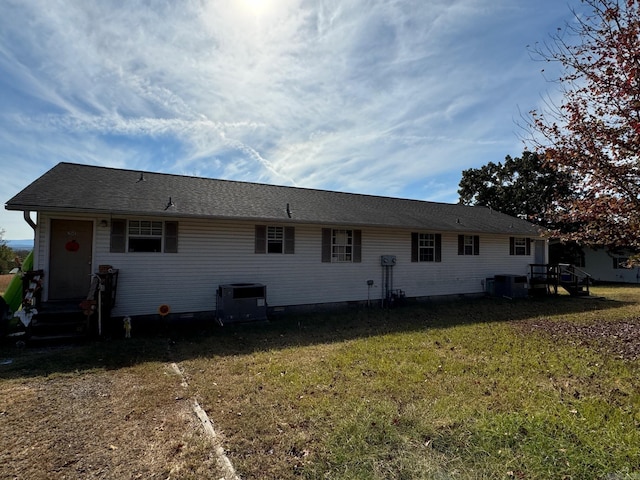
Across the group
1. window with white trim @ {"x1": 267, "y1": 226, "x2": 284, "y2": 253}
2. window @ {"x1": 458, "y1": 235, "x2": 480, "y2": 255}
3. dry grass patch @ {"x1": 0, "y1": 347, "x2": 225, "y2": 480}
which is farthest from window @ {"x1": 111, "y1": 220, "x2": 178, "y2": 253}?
window @ {"x1": 458, "y1": 235, "x2": 480, "y2": 255}

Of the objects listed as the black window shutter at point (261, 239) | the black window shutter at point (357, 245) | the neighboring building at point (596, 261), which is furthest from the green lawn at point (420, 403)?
Result: the neighboring building at point (596, 261)

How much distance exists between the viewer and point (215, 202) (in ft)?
32.4

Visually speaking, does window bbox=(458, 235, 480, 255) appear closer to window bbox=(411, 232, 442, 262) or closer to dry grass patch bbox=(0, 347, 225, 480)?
window bbox=(411, 232, 442, 262)

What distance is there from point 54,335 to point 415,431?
7088 millimetres

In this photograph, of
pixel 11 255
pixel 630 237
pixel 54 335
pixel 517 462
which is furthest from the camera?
pixel 11 255

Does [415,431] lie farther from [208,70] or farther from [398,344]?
[208,70]

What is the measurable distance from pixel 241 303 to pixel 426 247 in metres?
7.19

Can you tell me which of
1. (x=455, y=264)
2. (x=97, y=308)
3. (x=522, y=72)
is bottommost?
(x=97, y=308)

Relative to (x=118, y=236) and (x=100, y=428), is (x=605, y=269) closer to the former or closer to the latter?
(x=118, y=236)

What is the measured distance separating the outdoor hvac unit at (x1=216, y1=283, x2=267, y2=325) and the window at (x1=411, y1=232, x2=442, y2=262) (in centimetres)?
589

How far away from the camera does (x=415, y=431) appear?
342 cm

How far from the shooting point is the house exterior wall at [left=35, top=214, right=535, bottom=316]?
840cm

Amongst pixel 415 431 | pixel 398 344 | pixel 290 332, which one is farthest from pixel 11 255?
pixel 415 431

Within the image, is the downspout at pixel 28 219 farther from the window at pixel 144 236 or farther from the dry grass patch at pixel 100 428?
the dry grass patch at pixel 100 428
